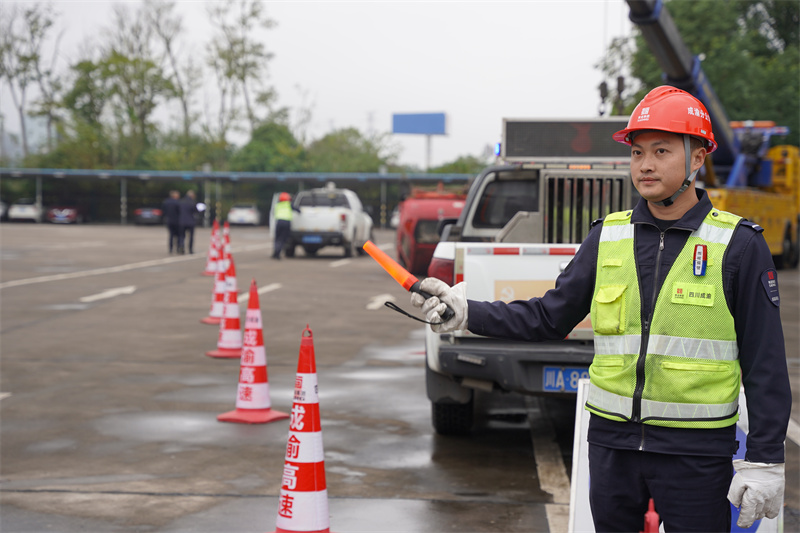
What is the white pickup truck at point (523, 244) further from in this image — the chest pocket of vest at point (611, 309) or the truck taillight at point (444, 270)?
the chest pocket of vest at point (611, 309)

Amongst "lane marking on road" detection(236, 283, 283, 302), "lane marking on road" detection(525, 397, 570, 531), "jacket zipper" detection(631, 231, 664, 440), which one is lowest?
"lane marking on road" detection(525, 397, 570, 531)

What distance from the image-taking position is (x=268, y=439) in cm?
713

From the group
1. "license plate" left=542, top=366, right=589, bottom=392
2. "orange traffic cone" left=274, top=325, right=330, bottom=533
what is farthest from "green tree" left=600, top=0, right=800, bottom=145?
"orange traffic cone" left=274, top=325, right=330, bottom=533

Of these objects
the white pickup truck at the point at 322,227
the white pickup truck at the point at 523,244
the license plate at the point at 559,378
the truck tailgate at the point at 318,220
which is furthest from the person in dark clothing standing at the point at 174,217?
the license plate at the point at 559,378

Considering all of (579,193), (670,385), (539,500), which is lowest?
(539,500)

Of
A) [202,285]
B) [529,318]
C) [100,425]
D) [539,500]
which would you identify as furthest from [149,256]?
[529,318]

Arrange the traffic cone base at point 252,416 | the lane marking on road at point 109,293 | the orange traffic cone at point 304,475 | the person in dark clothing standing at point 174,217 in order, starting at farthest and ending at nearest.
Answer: the person in dark clothing standing at point 174,217 → the lane marking on road at point 109,293 → the traffic cone base at point 252,416 → the orange traffic cone at point 304,475

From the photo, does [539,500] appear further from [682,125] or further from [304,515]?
[682,125]

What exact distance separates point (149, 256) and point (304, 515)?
2323cm

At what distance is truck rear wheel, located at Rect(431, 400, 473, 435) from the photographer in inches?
285

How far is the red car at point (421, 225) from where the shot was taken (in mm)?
20469

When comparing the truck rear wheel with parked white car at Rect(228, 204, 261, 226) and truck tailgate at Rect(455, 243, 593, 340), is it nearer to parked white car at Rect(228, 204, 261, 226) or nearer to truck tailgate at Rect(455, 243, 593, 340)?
truck tailgate at Rect(455, 243, 593, 340)

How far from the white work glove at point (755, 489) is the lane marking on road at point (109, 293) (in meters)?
14.1

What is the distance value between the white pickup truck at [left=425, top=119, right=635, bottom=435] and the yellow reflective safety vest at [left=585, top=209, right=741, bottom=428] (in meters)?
3.28
